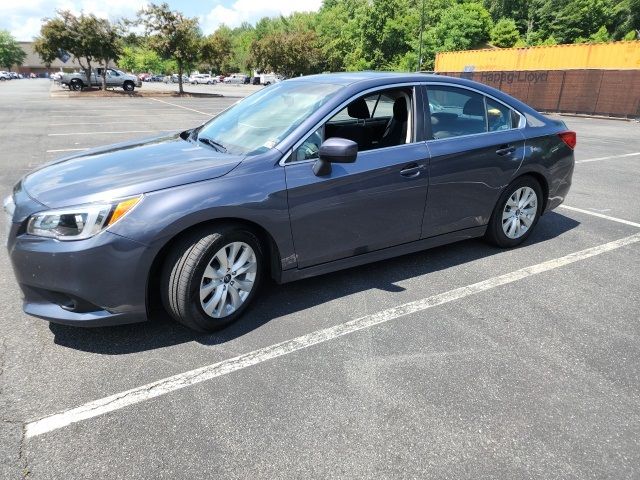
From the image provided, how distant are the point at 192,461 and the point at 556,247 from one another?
4.00 meters

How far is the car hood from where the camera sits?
8.84 ft

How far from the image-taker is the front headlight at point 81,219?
257 cm

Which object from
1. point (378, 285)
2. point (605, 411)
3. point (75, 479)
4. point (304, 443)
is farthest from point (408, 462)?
point (378, 285)

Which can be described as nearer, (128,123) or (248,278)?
(248,278)

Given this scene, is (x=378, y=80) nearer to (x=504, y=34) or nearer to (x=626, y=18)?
(x=504, y=34)

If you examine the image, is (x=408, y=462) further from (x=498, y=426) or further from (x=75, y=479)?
(x=75, y=479)

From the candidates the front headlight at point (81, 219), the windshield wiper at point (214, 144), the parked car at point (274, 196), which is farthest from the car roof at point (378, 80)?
the front headlight at point (81, 219)

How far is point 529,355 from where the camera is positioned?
2879 mm

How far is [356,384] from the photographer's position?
8.45 ft

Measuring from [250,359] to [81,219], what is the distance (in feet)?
4.01

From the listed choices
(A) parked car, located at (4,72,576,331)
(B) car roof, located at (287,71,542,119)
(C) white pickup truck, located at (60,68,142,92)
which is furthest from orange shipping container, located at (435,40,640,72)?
(A) parked car, located at (4,72,576,331)

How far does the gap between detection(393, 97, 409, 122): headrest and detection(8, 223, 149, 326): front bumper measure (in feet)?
7.34

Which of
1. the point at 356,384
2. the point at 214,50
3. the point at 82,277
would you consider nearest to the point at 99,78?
the point at 214,50

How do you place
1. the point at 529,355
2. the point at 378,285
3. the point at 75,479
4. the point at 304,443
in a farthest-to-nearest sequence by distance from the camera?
the point at 378,285
the point at 529,355
the point at 304,443
the point at 75,479
